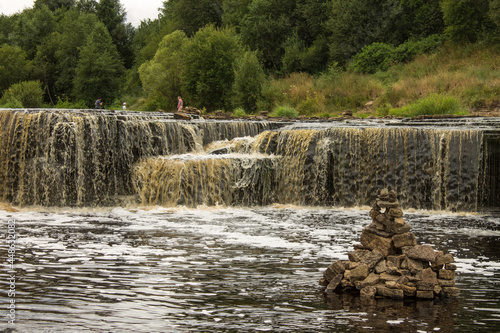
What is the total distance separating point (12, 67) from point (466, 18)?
38.9m

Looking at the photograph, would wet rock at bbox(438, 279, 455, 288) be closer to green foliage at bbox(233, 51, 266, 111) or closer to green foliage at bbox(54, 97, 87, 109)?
green foliage at bbox(233, 51, 266, 111)

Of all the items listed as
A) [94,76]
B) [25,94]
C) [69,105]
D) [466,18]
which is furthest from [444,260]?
[69,105]

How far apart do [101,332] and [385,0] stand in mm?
40270

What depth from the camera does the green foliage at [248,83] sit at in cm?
3469

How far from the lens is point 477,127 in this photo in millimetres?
18141

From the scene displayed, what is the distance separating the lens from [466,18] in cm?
3625

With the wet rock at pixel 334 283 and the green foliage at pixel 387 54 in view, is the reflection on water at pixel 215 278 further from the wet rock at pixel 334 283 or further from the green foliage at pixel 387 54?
the green foliage at pixel 387 54

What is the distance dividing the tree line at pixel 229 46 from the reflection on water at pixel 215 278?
22.0m

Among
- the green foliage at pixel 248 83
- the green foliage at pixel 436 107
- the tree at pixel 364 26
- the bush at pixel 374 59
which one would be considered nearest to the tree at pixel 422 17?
the tree at pixel 364 26

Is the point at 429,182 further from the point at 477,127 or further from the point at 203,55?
the point at 203,55

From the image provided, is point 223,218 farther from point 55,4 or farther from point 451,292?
point 55,4

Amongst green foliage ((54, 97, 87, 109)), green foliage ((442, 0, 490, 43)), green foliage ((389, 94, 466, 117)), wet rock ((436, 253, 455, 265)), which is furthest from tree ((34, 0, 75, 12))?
wet rock ((436, 253, 455, 265))

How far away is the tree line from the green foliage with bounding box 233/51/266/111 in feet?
0.19

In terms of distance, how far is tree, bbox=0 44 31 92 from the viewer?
53.4 metres
